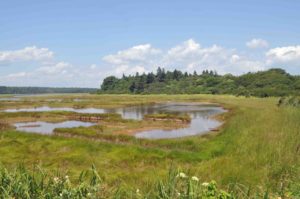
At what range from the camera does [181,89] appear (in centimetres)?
14088

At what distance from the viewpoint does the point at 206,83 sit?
144 m

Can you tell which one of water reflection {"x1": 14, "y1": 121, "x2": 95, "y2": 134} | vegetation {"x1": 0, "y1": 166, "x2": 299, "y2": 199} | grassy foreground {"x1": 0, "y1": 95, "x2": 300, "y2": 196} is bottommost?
water reflection {"x1": 14, "y1": 121, "x2": 95, "y2": 134}

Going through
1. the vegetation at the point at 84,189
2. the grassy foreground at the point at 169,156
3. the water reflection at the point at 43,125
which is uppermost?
the vegetation at the point at 84,189

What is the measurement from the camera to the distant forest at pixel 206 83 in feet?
363

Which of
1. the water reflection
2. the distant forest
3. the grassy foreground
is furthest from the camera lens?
the distant forest

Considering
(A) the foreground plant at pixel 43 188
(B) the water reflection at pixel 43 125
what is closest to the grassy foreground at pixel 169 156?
(A) the foreground plant at pixel 43 188

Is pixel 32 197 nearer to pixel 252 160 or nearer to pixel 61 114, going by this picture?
pixel 252 160

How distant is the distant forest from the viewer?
111 m

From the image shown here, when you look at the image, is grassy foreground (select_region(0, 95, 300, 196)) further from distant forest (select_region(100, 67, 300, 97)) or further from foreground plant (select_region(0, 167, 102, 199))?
distant forest (select_region(100, 67, 300, 97))

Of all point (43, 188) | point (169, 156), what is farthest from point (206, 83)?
point (43, 188)

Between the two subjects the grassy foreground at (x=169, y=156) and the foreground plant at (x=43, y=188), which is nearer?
the foreground plant at (x=43, y=188)

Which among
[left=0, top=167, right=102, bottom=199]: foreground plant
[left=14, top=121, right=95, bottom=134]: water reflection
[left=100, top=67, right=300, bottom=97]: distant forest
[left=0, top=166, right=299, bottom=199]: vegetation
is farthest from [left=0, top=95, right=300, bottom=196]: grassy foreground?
[left=100, top=67, right=300, bottom=97]: distant forest

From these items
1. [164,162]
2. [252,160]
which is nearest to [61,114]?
[164,162]

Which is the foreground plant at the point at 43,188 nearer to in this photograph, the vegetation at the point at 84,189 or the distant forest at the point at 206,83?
the vegetation at the point at 84,189
